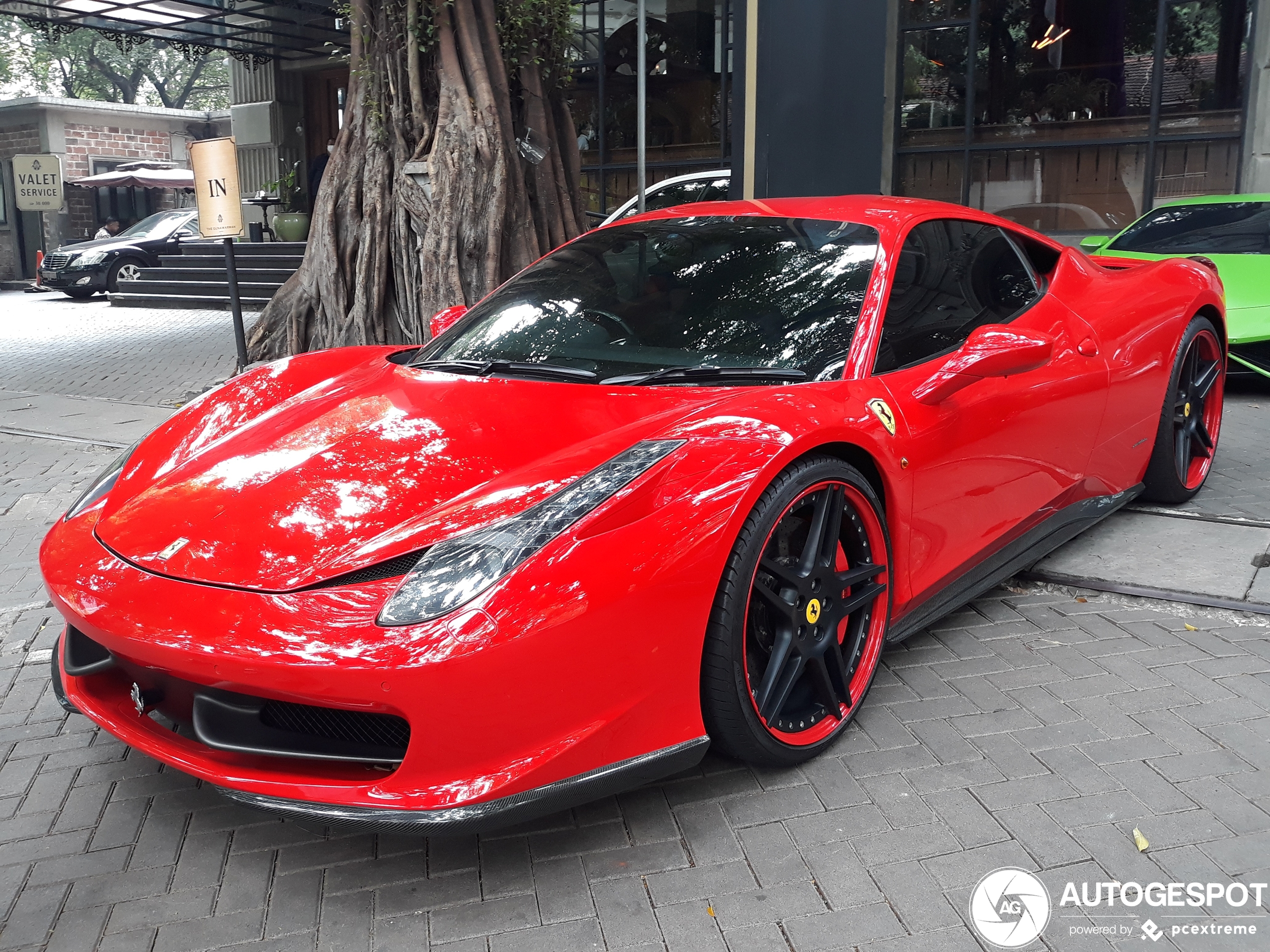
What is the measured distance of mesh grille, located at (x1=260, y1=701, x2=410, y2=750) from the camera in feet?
6.73

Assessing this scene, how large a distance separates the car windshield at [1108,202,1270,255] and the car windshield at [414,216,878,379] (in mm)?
5688

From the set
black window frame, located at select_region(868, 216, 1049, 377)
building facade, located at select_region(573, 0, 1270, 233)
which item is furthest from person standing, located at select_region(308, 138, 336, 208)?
black window frame, located at select_region(868, 216, 1049, 377)

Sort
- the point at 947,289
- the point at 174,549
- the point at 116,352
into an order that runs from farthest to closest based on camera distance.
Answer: the point at 116,352 < the point at 947,289 < the point at 174,549

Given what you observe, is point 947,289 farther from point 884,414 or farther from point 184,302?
point 184,302

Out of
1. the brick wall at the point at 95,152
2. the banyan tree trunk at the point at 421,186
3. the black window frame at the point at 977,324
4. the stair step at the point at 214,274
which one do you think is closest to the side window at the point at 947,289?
the black window frame at the point at 977,324

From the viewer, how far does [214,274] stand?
55.6ft

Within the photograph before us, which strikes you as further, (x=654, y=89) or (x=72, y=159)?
(x=72, y=159)

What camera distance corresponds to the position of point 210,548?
7.41 ft

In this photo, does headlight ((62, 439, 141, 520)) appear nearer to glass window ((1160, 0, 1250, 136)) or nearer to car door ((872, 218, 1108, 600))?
car door ((872, 218, 1108, 600))

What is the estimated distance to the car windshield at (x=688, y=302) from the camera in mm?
2906

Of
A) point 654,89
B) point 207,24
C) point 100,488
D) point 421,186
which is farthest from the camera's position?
point 207,24

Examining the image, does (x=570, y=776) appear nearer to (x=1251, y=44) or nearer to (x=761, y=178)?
(x=761, y=178)

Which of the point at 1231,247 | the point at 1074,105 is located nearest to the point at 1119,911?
the point at 1231,247

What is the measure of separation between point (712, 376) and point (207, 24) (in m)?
15.7
